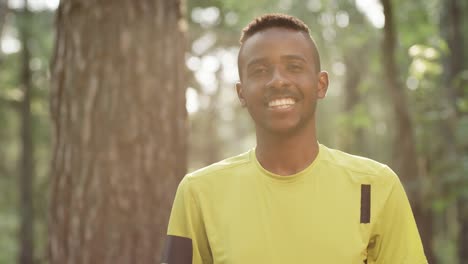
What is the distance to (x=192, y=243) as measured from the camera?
8.45ft

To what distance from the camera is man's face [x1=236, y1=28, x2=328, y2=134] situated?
2504 mm

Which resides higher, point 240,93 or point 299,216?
point 240,93

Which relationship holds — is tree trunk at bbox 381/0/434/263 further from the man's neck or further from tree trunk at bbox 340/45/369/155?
the man's neck

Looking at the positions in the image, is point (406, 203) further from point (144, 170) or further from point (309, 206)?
point (144, 170)

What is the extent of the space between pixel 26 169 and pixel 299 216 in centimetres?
1869

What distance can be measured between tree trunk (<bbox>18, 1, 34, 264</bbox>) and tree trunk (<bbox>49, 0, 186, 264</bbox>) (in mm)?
15295

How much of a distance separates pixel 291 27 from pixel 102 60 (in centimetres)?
184

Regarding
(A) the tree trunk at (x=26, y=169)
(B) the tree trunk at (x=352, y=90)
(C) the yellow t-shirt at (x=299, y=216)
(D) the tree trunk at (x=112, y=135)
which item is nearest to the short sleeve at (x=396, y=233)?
(C) the yellow t-shirt at (x=299, y=216)

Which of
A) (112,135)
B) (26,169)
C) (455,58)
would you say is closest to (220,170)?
(112,135)

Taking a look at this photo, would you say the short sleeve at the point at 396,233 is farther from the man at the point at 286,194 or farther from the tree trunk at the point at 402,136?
the tree trunk at the point at 402,136

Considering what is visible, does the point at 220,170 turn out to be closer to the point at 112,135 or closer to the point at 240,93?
the point at 240,93

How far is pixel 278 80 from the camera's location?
2479 millimetres

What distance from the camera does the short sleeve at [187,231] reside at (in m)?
2.57

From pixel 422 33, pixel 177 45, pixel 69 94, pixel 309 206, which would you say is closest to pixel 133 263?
pixel 69 94
